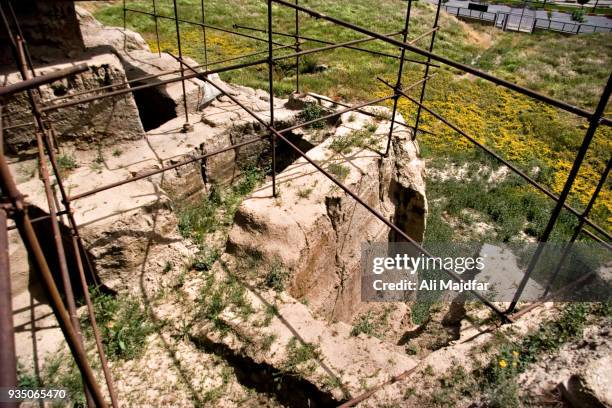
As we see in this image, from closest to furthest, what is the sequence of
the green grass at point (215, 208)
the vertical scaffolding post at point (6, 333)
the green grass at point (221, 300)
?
the vertical scaffolding post at point (6, 333) < the green grass at point (221, 300) < the green grass at point (215, 208)

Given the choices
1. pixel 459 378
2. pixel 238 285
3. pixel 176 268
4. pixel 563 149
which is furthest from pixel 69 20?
pixel 563 149

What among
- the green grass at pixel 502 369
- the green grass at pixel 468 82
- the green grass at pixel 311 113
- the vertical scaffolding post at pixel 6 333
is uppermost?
the vertical scaffolding post at pixel 6 333

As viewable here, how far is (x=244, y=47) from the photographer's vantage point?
1606cm

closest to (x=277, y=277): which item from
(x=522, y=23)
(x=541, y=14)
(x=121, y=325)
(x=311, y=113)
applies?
(x=121, y=325)

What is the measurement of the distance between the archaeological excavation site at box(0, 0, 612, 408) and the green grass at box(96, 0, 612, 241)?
178mm

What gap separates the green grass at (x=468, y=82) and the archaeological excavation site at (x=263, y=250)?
18cm

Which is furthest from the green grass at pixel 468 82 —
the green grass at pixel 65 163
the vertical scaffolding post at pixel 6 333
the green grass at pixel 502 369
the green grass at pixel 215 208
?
the vertical scaffolding post at pixel 6 333

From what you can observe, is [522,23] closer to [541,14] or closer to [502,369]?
[541,14]

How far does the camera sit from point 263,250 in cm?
488

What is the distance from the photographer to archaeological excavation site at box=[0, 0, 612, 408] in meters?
3.29

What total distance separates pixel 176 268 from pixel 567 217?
342 inches

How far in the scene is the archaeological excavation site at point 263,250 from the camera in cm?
329

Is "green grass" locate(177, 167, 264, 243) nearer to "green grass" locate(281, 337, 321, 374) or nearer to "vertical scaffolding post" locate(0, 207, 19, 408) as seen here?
"green grass" locate(281, 337, 321, 374)

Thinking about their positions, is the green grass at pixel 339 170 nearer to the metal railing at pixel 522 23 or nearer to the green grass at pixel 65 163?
the green grass at pixel 65 163
